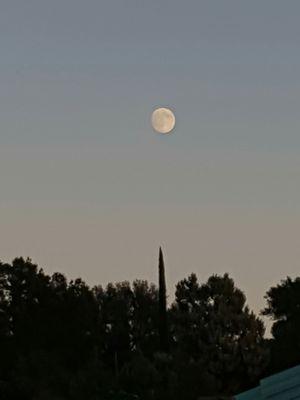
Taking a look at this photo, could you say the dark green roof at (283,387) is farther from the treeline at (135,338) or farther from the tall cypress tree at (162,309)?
the tall cypress tree at (162,309)

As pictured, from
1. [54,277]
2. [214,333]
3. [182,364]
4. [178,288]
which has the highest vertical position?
[54,277]

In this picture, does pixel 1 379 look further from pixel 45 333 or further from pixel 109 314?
pixel 109 314

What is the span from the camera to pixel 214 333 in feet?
246

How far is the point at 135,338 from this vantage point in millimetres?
89875

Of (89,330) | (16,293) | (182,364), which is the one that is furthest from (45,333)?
(182,364)

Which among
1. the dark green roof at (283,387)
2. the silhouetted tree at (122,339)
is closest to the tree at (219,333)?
the silhouetted tree at (122,339)

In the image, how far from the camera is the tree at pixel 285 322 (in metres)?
73.7

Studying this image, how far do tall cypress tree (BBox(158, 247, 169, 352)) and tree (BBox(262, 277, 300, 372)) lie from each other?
7.62 m

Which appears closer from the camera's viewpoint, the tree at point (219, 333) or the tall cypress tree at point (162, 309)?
the tree at point (219, 333)

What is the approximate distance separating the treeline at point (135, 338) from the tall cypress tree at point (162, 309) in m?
0.10

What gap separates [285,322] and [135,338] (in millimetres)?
12512

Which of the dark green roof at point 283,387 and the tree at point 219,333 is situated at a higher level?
the tree at point 219,333

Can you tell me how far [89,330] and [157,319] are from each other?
6765 mm

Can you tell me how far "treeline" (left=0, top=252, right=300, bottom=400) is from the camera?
68000mm
